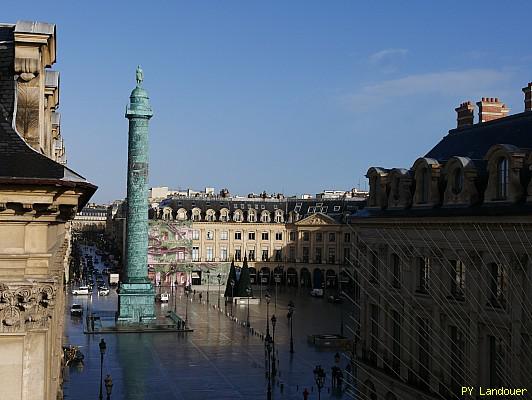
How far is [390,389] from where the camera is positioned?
93.7 feet

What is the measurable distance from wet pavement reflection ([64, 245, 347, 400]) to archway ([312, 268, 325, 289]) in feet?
86.9

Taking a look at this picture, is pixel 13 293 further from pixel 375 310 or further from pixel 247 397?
pixel 247 397

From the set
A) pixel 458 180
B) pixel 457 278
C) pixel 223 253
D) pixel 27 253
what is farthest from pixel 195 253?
pixel 27 253

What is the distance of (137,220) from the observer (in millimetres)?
65688

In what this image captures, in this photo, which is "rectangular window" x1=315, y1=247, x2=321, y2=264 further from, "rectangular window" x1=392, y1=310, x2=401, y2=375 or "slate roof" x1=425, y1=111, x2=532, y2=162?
"rectangular window" x1=392, y1=310, x2=401, y2=375

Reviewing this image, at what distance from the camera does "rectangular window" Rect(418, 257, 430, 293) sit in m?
26.9

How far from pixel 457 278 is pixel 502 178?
11.3 ft

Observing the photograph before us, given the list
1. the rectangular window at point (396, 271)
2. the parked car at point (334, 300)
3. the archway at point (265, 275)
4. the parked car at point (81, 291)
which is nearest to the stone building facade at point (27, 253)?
the rectangular window at point (396, 271)

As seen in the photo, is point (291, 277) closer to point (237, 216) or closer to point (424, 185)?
point (237, 216)

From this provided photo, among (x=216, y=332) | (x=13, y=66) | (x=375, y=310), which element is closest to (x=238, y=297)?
(x=216, y=332)

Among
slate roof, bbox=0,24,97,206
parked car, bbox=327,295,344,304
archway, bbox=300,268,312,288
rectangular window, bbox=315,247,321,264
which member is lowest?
parked car, bbox=327,295,344,304

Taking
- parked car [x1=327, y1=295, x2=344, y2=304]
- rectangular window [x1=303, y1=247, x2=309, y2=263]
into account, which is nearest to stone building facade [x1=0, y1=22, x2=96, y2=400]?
parked car [x1=327, y1=295, x2=344, y2=304]

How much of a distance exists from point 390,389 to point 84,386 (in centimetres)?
1801

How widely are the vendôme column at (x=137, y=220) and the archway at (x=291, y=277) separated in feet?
138
